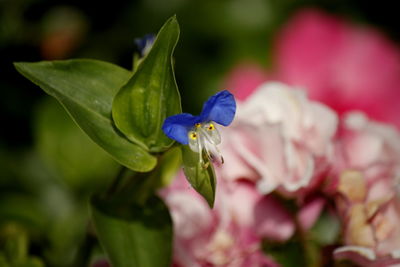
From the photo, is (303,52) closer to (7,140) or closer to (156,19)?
(156,19)

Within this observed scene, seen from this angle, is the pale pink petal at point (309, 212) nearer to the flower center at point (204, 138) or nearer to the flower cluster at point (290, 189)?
the flower cluster at point (290, 189)

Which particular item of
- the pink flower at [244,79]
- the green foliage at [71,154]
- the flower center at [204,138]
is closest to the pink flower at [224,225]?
the flower center at [204,138]

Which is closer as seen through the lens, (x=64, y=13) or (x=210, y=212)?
(x=210, y=212)

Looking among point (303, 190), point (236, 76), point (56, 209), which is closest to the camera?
point (303, 190)

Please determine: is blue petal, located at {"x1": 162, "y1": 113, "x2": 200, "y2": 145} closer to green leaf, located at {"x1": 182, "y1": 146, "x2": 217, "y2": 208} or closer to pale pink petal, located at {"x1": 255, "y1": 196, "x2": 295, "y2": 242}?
green leaf, located at {"x1": 182, "y1": 146, "x2": 217, "y2": 208}

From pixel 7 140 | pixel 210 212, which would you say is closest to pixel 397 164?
pixel 210 212

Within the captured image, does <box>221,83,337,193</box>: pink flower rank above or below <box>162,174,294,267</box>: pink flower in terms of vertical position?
above

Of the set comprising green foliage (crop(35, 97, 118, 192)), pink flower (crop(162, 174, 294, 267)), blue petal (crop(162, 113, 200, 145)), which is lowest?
green foliage (crop(35, 97, 118, 192))

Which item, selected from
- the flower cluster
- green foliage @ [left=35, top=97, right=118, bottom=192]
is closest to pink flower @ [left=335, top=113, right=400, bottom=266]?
the flower cluster
